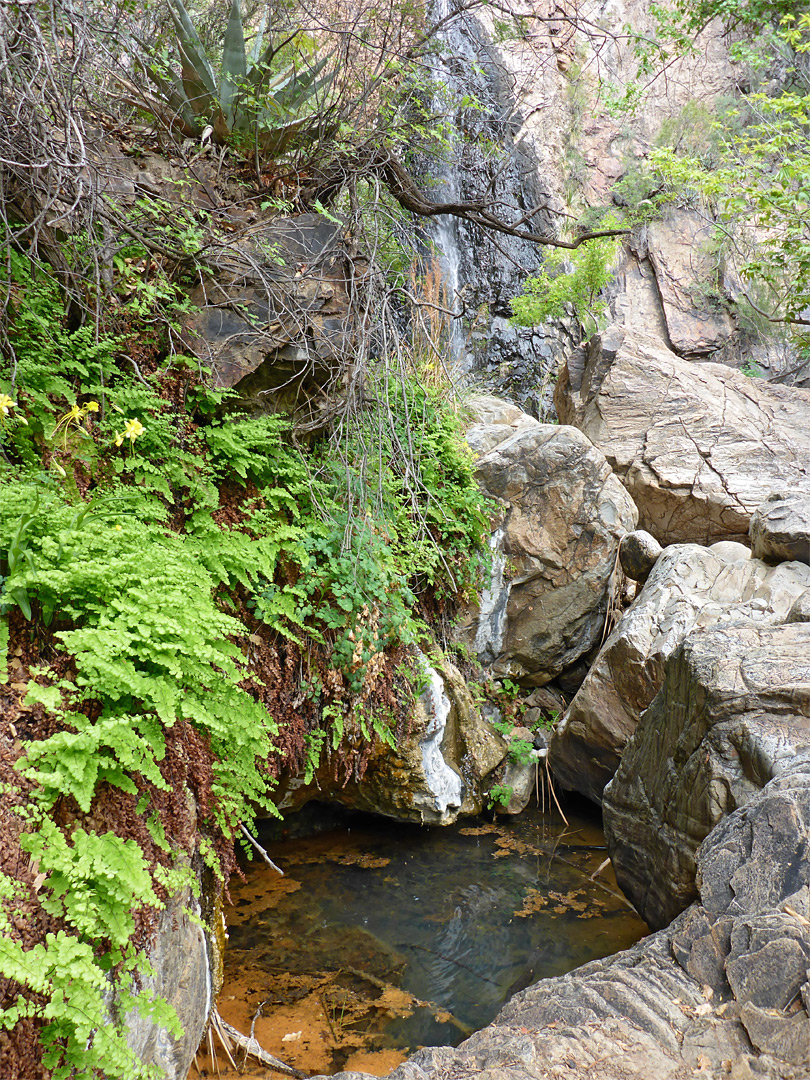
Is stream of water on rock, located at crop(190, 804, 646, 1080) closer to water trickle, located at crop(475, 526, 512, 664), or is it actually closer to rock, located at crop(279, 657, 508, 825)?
rock, located at crop(279, 657, 508, 825)

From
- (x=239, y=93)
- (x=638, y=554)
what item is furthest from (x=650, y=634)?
(x=239, y=93)

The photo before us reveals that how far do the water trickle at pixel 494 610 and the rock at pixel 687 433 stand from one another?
97.7 inches

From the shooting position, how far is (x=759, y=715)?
3283mm

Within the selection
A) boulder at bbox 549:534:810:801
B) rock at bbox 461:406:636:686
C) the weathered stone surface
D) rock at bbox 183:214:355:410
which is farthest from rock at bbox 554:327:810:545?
the weathered stone surface

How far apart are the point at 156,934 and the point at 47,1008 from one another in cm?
74

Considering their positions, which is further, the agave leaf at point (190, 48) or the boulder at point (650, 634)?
the boulder at point (650, 634)

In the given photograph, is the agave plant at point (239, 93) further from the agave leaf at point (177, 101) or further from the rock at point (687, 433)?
the rock at point (687, 433)

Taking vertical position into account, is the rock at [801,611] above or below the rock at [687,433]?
below

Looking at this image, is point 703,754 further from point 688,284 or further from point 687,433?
point 688,284

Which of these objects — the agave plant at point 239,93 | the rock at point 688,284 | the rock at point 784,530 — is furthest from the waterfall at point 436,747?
the rock at point 688,284

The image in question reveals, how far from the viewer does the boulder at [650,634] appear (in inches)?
203

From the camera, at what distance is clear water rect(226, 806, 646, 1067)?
13.1 feet

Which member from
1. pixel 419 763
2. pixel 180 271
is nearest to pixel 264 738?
pixel 419 763

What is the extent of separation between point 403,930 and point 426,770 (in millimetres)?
1095
